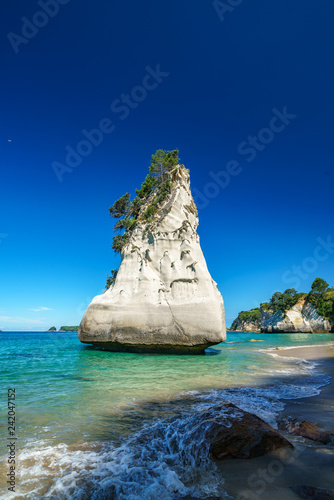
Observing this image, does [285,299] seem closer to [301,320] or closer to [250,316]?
[301,320]

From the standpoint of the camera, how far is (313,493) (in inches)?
93.9

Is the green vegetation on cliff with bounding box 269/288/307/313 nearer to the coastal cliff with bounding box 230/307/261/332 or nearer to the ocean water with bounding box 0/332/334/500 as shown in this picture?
the coastal cliff with bounding box 230/307/261/332

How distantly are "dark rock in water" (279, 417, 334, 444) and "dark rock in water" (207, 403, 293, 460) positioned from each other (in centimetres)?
61

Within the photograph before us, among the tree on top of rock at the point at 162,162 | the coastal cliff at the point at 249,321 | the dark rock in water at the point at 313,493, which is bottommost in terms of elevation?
the coastal cliff at the point at 249,321

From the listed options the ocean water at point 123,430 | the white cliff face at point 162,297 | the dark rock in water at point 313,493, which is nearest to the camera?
the dark rock in water at point 313,493

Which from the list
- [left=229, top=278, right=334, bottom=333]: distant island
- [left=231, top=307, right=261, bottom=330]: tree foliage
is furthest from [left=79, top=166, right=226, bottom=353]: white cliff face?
[left=231, top=307, right=261, bottom=330]: tree foliage

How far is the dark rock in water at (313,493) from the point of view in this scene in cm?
231

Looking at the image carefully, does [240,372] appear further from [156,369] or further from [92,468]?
[92,468]

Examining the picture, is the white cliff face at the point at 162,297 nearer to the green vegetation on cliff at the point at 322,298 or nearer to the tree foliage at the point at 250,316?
the green vegetation on cliff at the point at 322,298

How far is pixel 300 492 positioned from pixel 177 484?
1263 mm

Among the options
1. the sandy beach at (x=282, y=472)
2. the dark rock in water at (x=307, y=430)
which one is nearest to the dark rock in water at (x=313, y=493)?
the sandy beach at (x=282, y=472)

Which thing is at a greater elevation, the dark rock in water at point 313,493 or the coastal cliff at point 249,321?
the dark rock in water at point 313,493

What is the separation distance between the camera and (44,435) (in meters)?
4.12

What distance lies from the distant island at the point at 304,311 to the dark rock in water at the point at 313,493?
6583 centimetres
